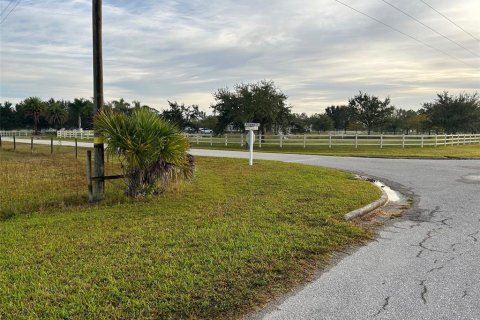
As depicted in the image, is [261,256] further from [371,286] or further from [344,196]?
[344,196]

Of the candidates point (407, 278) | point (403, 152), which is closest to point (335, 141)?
point (403, 152)

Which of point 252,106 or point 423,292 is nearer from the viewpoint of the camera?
point 423,292

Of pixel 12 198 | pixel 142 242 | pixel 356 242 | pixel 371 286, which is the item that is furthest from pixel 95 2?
pixel 371 286

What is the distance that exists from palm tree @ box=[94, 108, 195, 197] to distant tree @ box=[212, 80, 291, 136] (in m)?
22.9

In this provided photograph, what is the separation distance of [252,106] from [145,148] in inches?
930

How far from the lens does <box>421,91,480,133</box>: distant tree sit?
4353cm

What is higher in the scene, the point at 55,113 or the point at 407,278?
the point at 55,113

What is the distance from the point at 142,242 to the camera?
15.9 ft

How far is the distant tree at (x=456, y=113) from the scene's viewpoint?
43531 mm

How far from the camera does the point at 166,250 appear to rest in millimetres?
4547

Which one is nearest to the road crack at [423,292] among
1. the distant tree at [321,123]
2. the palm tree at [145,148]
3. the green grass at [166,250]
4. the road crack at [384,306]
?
the road crack at [384,306]

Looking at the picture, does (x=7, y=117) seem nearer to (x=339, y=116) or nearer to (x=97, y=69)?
(x=339, y=116)

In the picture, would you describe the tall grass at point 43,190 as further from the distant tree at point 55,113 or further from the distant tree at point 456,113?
the distant tree at point 55,113

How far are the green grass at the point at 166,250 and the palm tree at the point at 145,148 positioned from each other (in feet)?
1.37
